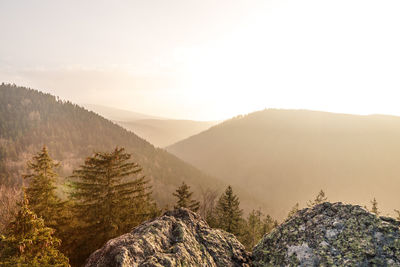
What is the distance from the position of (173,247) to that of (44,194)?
75.9 ft

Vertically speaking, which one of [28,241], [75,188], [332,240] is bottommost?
[75,188]

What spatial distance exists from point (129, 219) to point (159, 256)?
22633 mm

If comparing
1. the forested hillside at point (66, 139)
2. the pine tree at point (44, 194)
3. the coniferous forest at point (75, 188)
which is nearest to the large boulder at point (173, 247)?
the coniferous forest at point (75, 188)

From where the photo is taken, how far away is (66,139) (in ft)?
541

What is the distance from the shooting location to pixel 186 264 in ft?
17.9

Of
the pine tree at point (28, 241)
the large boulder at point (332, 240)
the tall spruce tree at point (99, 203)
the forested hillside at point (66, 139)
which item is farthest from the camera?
the forested hillside at point (66, 139)

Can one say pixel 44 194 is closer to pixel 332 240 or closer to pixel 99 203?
pixel 99 203

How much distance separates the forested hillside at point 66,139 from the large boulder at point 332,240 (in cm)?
11674

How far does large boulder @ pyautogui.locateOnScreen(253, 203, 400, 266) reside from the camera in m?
5.33

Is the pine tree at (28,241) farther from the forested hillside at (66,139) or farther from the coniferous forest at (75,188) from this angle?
the forested hillside at (66,139)

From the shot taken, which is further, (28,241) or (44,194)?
(44,194)

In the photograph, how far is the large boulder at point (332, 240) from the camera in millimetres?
5328

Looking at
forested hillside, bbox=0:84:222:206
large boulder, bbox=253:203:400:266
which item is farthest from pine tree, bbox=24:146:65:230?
forested hillside, bbox=0:84:222:206

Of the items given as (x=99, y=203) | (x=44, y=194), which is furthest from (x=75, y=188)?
(x=99, y=203)
